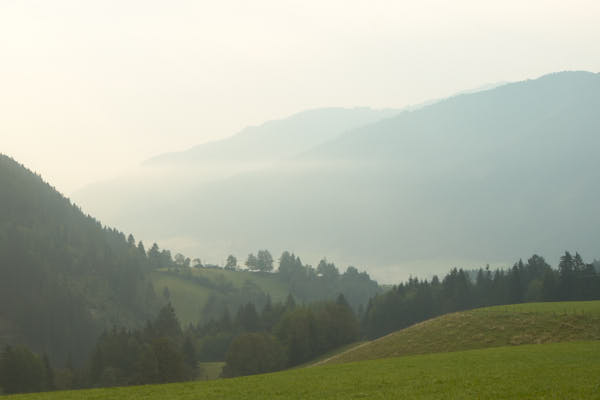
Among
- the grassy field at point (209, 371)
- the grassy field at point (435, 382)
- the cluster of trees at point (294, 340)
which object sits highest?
the grassy field at point (435, 382)

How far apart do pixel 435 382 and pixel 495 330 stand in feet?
111

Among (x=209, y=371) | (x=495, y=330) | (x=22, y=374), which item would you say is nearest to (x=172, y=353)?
(x=22, y=374)

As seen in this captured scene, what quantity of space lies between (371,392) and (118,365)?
81307mm

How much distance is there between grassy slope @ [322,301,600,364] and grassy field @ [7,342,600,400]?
11.0 meters

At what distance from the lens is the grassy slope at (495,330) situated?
62.1m

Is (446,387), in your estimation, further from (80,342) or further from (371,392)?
(80,342)

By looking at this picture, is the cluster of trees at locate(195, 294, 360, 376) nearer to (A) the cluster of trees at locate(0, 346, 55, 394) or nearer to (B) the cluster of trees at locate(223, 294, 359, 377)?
(B) the cluster of trees at locate(223, 294, 359, 377)

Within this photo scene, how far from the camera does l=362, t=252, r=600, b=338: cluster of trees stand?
11581 centimetres

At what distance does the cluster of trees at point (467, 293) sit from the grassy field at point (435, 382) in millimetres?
70036

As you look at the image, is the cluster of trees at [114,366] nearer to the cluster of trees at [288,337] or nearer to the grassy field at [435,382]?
the cluster of trees at [288,337]

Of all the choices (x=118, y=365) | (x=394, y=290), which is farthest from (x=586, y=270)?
(x=118, y=365)

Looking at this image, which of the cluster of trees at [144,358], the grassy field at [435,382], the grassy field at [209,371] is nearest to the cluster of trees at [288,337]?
the grassy field at [209,371]

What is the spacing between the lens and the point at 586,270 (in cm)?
11575

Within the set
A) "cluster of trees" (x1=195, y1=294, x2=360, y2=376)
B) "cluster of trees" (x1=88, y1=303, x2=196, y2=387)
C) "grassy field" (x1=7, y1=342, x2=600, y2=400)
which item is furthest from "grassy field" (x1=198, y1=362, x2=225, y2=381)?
"grassy field" (x1=7, y1=342, x2=600, y2=400)
